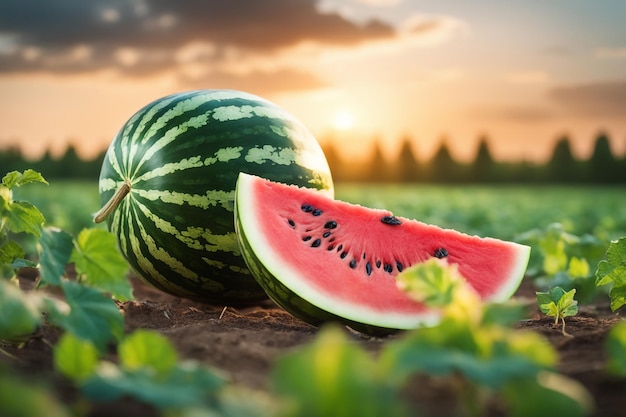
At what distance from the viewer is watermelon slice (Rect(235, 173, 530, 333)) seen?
248 cm

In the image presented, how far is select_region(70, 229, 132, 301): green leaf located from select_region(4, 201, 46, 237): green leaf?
0.28m

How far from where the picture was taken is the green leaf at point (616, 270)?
2.60 m

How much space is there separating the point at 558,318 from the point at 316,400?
201 centimetres

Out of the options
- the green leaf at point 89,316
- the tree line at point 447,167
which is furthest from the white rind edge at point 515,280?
the tree line at point 447,167

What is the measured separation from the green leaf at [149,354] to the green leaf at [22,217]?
108cm

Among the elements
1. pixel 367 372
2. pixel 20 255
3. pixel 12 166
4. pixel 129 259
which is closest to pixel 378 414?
pixel 367 372

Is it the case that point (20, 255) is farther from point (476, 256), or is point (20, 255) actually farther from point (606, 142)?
point (606, 142)

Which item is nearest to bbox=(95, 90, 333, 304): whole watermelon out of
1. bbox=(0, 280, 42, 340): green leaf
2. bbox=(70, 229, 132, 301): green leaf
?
bbox=(70, 229, 132, 301): green leaf

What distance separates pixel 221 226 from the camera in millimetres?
2994

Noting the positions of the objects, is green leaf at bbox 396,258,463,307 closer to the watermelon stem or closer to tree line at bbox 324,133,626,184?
the watermelon stem

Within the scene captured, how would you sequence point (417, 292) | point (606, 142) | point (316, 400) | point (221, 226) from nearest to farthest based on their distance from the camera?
point (316, 400) < point (417, 292) < point (221, 226) < point (606, 142)

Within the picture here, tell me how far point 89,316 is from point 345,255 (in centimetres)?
113

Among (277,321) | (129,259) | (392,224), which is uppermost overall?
(392,224)

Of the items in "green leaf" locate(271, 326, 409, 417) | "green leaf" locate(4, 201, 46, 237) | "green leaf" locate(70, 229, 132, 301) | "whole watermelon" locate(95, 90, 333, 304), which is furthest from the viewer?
"whole watermelon" locate(95, 90, 333, 304)
